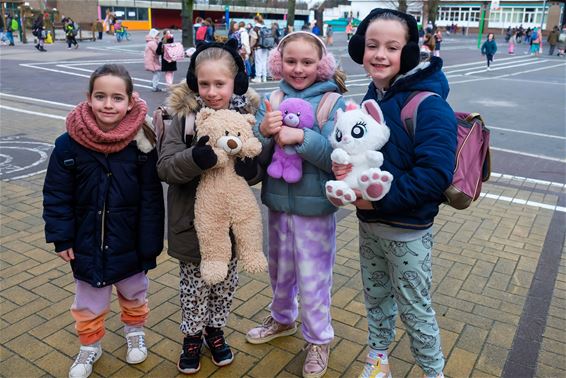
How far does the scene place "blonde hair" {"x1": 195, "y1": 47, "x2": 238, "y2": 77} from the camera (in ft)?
8.40

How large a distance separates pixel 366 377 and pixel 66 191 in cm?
196

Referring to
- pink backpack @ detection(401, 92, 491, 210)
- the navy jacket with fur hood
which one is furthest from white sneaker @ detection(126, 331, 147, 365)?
pink backpack @ detection(401, 92, 491, 210)

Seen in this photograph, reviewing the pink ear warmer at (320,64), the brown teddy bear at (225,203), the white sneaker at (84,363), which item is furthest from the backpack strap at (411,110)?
the white sneaker at (84,363)

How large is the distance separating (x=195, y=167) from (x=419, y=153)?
1077 millimetres

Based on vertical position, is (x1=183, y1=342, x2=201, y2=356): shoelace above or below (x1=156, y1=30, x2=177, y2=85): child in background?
below

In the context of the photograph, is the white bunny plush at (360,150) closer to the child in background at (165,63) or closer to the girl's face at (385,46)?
the girl's face at (385,46)

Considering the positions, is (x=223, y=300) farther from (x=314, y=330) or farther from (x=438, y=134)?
(x=438, y=134)

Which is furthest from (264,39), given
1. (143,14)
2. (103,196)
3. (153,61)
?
(143,14)

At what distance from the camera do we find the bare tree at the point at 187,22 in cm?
2061

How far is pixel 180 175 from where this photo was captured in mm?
2523

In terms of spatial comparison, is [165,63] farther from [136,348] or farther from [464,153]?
[464,153]

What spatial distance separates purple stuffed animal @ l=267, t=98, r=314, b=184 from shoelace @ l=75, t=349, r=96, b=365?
1.53 metres

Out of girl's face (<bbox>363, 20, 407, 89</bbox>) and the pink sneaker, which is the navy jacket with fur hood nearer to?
girl's face (<bbox>363, 20, 407, 89</bbox>)

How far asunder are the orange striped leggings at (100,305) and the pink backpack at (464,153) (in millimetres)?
1804
